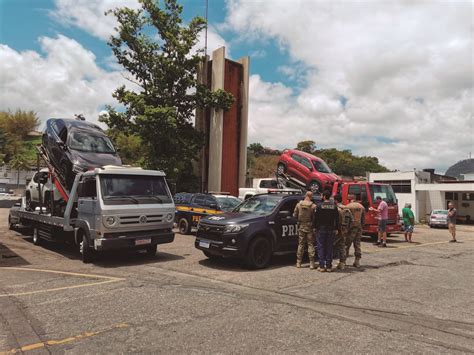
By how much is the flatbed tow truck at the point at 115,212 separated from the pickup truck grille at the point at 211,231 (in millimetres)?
1203

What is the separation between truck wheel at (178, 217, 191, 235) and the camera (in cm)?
1602

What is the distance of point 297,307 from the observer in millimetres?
5820

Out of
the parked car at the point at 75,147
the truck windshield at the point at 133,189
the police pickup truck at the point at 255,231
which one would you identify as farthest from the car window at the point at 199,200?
the police pickup truck at the point at 255,231

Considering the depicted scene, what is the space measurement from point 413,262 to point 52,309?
902 centimetres

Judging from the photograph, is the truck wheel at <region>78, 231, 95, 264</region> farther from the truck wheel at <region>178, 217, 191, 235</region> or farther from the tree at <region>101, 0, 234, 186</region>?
the tree at <region>101, 0, 234, 186</region>

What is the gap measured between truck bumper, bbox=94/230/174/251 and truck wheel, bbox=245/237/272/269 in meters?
2.54

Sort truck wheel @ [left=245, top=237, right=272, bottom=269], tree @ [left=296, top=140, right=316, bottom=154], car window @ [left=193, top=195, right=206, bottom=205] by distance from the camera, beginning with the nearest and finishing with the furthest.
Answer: truck wheel @ [left=245, top=237, right=272, bottom=269] < car window @ [left=193, top=195, right=206, bottom=205] < tree @ [left=296, top=140, right=316, bottom=154]

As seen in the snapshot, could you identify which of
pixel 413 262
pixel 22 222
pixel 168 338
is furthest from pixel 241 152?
pixel 168 338

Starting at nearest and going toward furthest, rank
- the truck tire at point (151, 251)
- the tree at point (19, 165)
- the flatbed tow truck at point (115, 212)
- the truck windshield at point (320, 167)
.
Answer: the flatbed tow truck at point (115, 212), the truck tire at point (151, 251), the truck windshield at point (320, 167), the tree at point (19, 165)

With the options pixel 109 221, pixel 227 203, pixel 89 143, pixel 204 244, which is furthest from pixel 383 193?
pixel 89 143

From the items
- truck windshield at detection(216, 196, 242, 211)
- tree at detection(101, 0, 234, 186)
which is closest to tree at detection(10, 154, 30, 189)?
tree at detection(101, 0, 234, 186)

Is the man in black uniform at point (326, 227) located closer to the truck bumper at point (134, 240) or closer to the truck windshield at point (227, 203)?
the truck bumper at point (134, 240)

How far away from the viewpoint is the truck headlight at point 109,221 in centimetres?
883

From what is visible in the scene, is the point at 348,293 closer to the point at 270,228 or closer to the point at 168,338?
the point at 270,228
